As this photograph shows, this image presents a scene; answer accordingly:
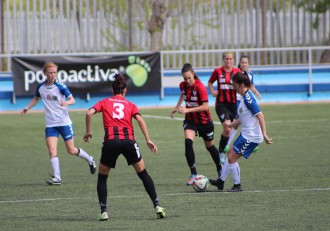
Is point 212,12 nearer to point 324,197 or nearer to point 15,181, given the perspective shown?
point 15,181

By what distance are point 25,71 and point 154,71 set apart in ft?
13.9

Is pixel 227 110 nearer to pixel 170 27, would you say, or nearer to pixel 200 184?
pixel 200 184

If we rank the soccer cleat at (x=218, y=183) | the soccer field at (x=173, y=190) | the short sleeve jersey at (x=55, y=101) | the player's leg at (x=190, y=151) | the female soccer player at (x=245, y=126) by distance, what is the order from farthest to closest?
the short sleeve jersey at (x=55, y=101), the player's leg at (x=190, y=151), the soccer cleat at (x=218, y=183), the female soccer player at (x=245, y=126), the soccer field at (x=173, y=190)

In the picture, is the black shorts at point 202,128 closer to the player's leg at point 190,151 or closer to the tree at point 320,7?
the player's leg at point 190,151

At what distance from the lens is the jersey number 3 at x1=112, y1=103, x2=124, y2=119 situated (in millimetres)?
10320

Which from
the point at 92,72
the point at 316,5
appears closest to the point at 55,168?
the point at 92,72

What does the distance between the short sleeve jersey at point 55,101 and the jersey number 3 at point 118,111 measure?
4064mm

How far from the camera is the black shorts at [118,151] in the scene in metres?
10.3

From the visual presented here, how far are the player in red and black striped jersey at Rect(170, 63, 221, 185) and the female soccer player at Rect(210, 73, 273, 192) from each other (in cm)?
120

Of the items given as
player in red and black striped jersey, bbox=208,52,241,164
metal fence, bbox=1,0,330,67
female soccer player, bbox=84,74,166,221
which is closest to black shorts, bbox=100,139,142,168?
female soccer player, bbox=84,74,166,221

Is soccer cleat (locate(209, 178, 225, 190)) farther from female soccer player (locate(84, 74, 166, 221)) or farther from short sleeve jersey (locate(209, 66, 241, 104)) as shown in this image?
short sleeve jersey (locate(209, 66, 241, 104))

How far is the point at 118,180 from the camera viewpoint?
14.3 metres

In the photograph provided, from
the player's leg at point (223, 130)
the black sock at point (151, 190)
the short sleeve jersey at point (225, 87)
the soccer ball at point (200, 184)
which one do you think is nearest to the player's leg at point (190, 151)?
the soccer ball at point (200, 184)

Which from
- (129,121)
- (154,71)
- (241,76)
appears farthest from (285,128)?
(129,121)
